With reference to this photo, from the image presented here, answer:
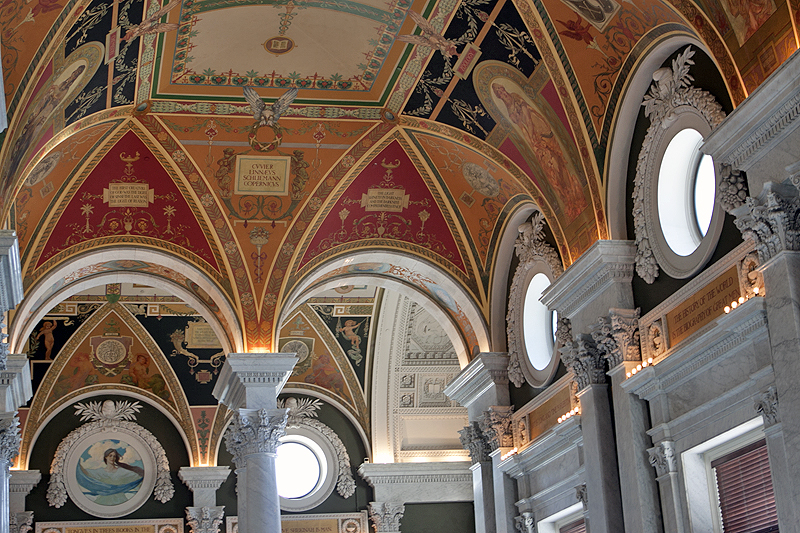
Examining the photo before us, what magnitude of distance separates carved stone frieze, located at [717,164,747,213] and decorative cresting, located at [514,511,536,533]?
672cm

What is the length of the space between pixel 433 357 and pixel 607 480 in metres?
9.64

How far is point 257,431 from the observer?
13.6 metres

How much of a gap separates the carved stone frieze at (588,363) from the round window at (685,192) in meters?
1.66

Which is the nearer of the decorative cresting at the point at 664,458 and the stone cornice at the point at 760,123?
the stone cornice at the point at 760,123

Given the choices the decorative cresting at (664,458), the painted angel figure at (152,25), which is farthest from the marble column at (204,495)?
the decorative cresting at (664,458)

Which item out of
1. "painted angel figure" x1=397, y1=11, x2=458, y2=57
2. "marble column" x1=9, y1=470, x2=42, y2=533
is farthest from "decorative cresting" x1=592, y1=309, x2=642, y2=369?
"marble column" x1=9, y1=470, x2=42, y2=533

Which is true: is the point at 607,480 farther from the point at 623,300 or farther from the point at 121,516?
→ the point at 121,516

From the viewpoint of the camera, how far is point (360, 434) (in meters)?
20.5

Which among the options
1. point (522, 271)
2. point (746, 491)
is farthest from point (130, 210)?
point (746, 491)

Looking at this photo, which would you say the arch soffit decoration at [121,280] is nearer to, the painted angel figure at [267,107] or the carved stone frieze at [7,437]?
the carved stone frieze at [7,437]

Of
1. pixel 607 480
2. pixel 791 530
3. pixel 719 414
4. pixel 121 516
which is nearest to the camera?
pixel 791 530

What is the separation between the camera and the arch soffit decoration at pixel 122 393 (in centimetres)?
1941

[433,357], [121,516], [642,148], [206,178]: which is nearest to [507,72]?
[642,148]

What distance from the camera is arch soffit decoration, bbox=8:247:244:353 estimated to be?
14094mm
